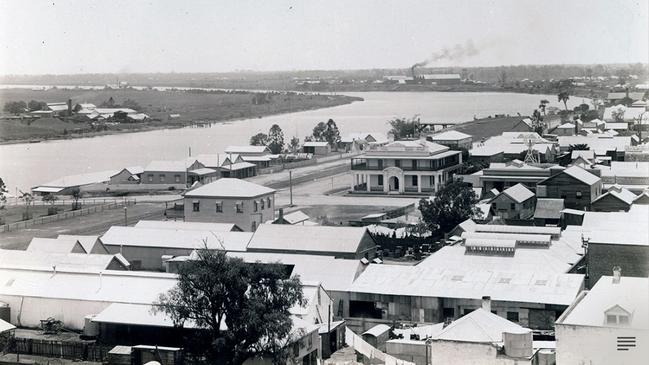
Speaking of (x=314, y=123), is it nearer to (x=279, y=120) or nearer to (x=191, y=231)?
(x=279, y=120)

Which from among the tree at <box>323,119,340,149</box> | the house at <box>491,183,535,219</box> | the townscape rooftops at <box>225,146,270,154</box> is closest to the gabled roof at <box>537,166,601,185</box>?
the house at <box>491,183,535,219</box>

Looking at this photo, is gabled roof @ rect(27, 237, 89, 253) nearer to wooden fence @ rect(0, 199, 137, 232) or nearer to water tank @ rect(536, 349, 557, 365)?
wooden fence @ rect(0, 199, 137, 232)

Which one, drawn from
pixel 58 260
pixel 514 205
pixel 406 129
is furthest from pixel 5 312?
pixel 406 129

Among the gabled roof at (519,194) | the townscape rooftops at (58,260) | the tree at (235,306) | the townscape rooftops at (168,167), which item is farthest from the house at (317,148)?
the tree at (235,306)

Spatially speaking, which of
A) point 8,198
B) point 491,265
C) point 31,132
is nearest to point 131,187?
point 8,198

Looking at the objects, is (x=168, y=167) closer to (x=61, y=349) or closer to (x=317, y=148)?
(x=317, y=148)

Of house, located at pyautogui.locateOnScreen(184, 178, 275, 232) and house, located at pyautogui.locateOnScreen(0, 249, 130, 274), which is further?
house, located at pyautogui.locateOnScreen(184, 178, 275, 232)
